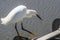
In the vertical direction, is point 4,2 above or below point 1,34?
above

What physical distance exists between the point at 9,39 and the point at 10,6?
0.53 metres

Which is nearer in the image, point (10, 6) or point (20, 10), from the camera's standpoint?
point (20, 10)

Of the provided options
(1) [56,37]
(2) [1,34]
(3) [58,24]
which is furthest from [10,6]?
(1) [56,37]

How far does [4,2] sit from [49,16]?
83 cm

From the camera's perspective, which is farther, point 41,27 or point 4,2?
point 41,27

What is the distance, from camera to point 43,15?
5.12 meters

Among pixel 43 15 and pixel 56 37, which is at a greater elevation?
pixel 43 15

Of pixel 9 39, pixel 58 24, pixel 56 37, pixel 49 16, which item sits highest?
pixel 49 16

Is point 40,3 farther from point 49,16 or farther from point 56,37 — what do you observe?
point 56,37

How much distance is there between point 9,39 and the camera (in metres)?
4.90

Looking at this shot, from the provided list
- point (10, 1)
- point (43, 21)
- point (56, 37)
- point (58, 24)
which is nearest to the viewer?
point (56, 37)

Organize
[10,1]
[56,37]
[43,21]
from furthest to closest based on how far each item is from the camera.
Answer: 1. [43,21]
2. [10,1]
3. [56,37]

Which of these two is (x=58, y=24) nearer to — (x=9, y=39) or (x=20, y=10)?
Result: (x=20, y=10)

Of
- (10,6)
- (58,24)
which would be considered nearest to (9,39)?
(10,6)
